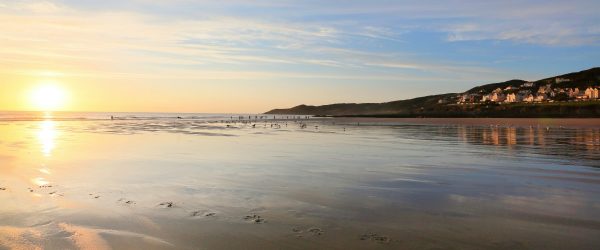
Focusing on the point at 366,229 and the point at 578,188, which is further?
the point at 578,188

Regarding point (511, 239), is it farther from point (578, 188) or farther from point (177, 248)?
point (578, 188)

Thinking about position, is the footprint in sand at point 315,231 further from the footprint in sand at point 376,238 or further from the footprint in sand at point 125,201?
the footprint in sand at point 125,201

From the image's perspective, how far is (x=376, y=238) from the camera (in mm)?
7898

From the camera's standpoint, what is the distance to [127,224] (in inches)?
348

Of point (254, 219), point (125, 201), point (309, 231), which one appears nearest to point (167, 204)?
point (125, 201)

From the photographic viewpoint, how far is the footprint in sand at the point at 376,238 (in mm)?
7723

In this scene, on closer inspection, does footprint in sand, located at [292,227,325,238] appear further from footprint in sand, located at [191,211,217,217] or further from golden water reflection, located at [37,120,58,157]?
golden water reflection, located at [37,120,58,157]

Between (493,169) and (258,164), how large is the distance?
34.4 ft

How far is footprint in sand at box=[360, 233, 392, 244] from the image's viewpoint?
772 cm

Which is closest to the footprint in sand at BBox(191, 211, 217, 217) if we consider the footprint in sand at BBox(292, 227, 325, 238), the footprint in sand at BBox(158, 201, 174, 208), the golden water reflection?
the footprint in sand at BBox(158, 201, 174, 208)

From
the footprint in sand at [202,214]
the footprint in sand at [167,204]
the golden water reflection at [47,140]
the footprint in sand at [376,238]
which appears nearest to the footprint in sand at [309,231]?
the footprint in sand at [376,238]

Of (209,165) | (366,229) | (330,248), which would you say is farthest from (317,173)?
(330,248)

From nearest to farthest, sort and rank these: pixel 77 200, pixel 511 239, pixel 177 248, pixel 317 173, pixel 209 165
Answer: pixel 177 248
pixel 511 239
pixel 77 200
pixel 317 173
pixel 209 165

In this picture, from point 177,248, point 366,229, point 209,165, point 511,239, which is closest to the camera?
point 177,248
